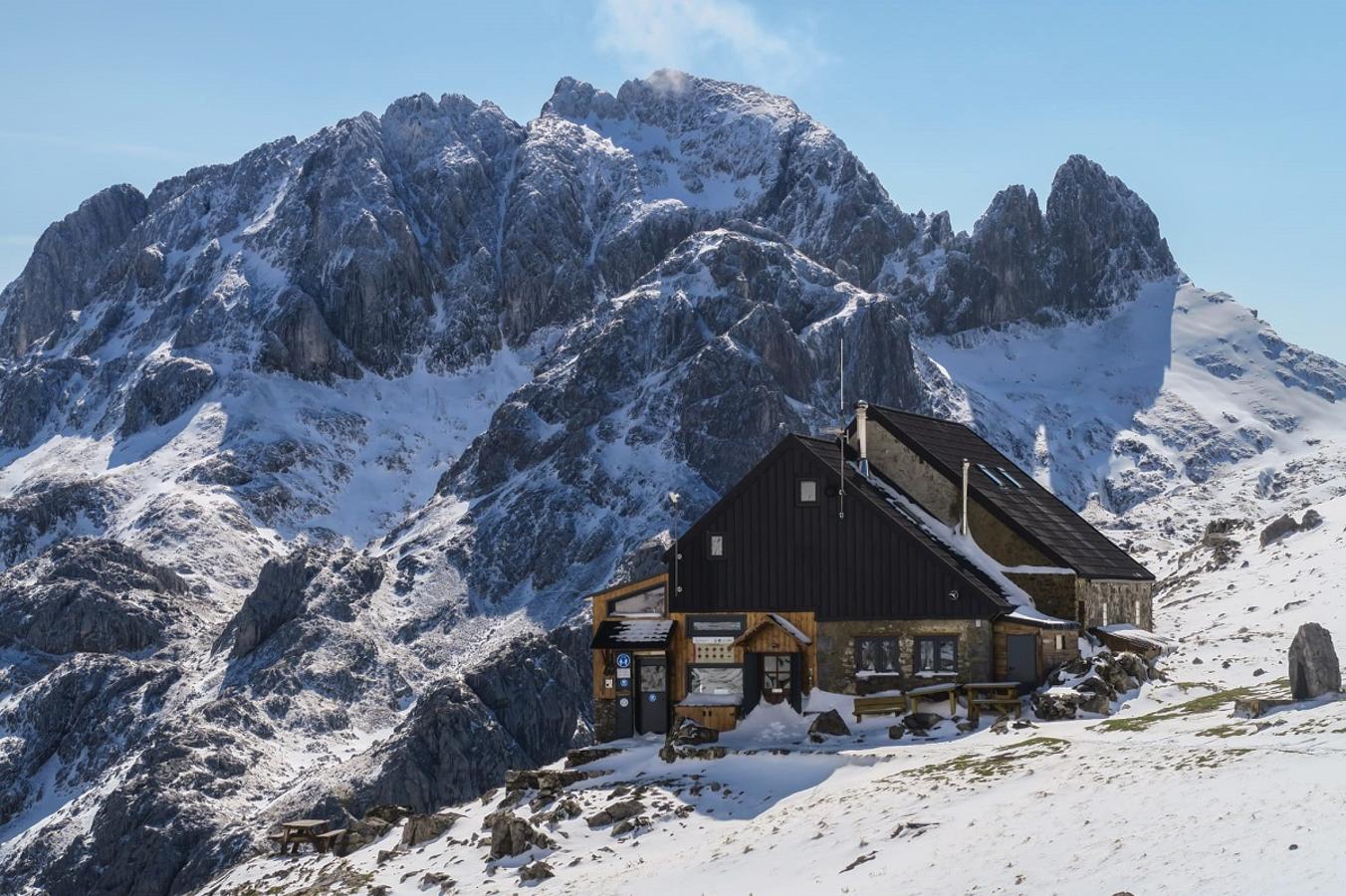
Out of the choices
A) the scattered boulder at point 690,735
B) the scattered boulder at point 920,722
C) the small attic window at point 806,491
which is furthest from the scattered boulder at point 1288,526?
the scattered boulder at point 690,735

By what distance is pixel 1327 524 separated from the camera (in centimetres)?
6900

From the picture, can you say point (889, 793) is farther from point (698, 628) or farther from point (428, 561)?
point (428, 561)

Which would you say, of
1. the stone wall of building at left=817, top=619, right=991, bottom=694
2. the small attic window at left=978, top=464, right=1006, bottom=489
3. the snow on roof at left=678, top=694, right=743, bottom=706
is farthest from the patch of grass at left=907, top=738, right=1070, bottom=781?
the small attic window at left=978, top=464, right=1006, bottom=489

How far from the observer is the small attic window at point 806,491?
50.4 metres

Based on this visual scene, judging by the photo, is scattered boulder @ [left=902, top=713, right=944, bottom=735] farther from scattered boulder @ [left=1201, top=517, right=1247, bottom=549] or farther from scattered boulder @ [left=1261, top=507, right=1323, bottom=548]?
scattered boulder @ [left=1201, top=517, right=1247, bottom=549]

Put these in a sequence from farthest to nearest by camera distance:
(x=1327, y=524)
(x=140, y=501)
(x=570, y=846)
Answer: (x=140, y=501)
(x=1327, y=524)
(x=570, y=846)

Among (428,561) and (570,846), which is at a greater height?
(428,561)

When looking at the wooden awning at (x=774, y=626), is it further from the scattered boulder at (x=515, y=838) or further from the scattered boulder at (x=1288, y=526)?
the scattered boulder at (x=1288, y=526)

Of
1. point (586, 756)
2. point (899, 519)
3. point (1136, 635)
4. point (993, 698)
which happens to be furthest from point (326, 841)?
point (1136, 635)

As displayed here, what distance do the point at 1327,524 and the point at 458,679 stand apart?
75.6 m

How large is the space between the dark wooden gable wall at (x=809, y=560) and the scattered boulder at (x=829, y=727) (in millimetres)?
4433

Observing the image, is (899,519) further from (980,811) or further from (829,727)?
(980,811)

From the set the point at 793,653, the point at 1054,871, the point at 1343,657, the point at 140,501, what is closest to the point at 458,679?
the point at 140,501

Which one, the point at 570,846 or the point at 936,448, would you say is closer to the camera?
the point at 570,846
